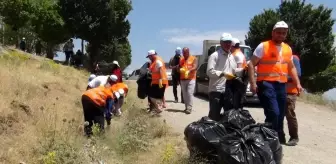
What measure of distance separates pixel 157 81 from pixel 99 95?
2.85 meters

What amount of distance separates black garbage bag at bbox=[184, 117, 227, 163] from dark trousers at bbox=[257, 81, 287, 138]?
1.44m

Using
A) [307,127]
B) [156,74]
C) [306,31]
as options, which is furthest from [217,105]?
[306,31]

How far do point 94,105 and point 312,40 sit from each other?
27.1 metres

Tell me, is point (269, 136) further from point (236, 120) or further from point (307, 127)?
point (307, 127)

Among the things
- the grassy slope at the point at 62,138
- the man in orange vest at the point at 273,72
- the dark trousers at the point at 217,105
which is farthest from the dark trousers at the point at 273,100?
the grassy slope at the point at 62,138

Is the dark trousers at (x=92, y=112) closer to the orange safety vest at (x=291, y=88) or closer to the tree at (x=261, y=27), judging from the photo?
the orange safety vest at (x=291, y=88)

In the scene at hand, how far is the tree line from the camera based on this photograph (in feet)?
127

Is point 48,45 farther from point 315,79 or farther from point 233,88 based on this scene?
point 233,88

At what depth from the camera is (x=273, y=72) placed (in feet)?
22.7

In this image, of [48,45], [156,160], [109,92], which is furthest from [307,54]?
[156,160]

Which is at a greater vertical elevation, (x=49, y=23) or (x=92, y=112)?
(x=49, y=23)

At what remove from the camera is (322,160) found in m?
7.14

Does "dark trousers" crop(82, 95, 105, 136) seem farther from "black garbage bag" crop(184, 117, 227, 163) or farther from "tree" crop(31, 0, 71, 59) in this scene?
"tree" crop(31, 0, 71, 59)

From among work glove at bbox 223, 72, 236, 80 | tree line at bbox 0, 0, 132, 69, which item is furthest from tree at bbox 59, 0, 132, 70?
work glove at bbox 223, 72, 236, 80
